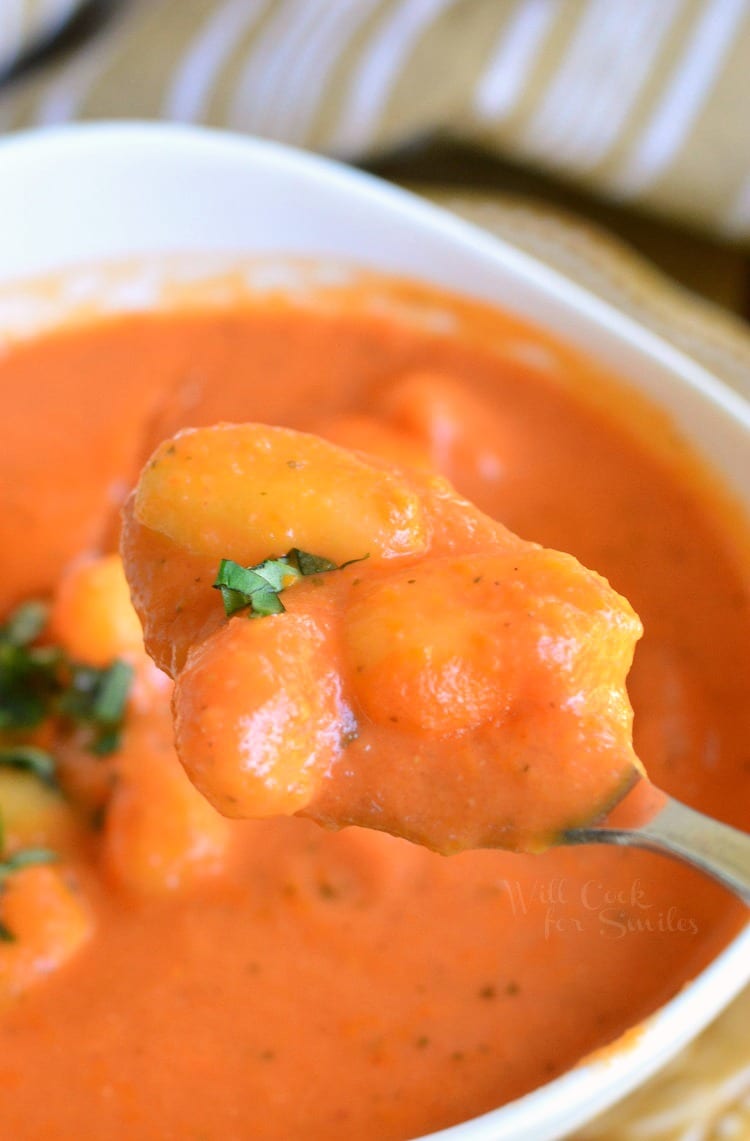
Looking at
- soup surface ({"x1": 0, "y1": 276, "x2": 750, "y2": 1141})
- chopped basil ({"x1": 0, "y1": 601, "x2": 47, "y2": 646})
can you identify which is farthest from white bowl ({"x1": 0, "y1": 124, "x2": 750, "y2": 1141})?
chopped basil ({"x1": 0, "y1": 601, "x2": 47, "y2": 646})

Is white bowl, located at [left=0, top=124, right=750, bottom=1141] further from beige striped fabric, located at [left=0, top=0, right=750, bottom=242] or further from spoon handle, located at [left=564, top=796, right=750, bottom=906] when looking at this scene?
spoon handle, located at [left=564, top=796, right=750, bottom=906]

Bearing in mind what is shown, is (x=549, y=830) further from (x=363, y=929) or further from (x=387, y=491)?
(x=363, y=929)

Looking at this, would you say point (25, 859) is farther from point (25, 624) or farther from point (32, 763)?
point (25, 624)

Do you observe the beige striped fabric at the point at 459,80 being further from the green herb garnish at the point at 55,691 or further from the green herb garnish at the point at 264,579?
the green herb garnish at the point at 264,579

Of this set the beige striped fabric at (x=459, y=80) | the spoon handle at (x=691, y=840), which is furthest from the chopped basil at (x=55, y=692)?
the beige striped fabric at (x=459, y=80)

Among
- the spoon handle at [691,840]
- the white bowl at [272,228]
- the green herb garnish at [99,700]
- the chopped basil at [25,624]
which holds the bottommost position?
the chopped basil at [25,624]

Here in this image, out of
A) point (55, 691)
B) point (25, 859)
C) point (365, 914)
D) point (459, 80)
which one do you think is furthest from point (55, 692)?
point (459, 80)
